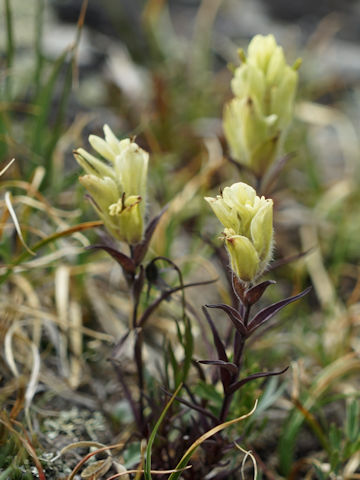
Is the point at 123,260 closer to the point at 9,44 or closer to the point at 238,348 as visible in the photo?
the point at 238,348

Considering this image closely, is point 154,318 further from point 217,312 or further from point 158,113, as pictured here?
point 158,113

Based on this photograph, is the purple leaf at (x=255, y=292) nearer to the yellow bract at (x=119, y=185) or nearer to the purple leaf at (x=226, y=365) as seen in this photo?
the purple leaf at (x=226, y=365)

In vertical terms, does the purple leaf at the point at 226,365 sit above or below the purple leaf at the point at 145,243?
below

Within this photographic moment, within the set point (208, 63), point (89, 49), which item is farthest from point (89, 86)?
point (208, 63)

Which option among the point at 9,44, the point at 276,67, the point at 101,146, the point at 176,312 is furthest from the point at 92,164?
the point at 9,44

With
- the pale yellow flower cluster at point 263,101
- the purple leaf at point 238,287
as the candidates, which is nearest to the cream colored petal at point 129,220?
the purple leaf at point 238,287

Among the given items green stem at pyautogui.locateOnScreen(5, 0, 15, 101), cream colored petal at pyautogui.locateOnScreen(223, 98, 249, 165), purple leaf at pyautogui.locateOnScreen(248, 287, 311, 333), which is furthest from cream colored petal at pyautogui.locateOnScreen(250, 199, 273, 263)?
green stem at pyautogui.locateOnScreen(5, 0, 15, 101)
